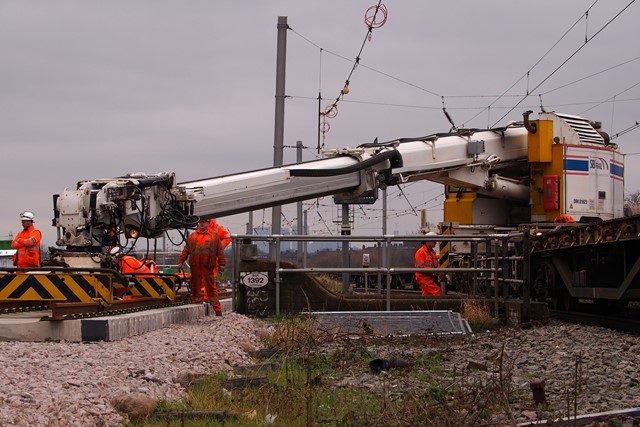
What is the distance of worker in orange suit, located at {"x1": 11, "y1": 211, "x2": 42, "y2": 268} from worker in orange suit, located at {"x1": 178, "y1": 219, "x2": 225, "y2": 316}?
287 cm

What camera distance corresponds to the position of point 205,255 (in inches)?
559

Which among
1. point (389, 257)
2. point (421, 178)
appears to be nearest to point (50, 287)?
point (389, 257)

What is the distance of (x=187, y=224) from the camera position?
41.8ft

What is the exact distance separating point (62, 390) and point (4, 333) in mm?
3555

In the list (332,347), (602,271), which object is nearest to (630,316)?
(602,271)

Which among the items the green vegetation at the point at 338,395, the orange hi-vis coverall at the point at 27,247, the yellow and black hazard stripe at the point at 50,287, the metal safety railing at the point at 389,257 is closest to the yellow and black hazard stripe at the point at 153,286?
the metal safety railing at the point at 389,257

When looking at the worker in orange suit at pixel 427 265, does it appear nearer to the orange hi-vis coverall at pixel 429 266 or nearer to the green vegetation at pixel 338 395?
the orange hi-vis coverall at pixel 429 266

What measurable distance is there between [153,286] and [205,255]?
3.21 ft

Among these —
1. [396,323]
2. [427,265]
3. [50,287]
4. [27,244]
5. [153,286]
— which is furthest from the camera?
[427,265]

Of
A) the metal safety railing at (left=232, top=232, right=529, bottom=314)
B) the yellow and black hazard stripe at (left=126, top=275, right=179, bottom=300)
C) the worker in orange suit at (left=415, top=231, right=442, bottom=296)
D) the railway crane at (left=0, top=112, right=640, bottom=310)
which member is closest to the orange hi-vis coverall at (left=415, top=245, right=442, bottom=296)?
the worker in orange suit at (left=415, top=231, right=442, bottom=296)

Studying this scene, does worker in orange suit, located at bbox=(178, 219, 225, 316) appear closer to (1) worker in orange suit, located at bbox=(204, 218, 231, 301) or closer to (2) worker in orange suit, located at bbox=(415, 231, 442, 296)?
(1) worker in orange suit, located at bbox=(204, 218, 231, 301)

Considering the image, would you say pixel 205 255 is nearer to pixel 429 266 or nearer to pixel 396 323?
pixel 396 323

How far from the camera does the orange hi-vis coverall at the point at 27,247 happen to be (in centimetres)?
1536

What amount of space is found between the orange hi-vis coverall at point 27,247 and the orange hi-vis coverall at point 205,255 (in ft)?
9.38
